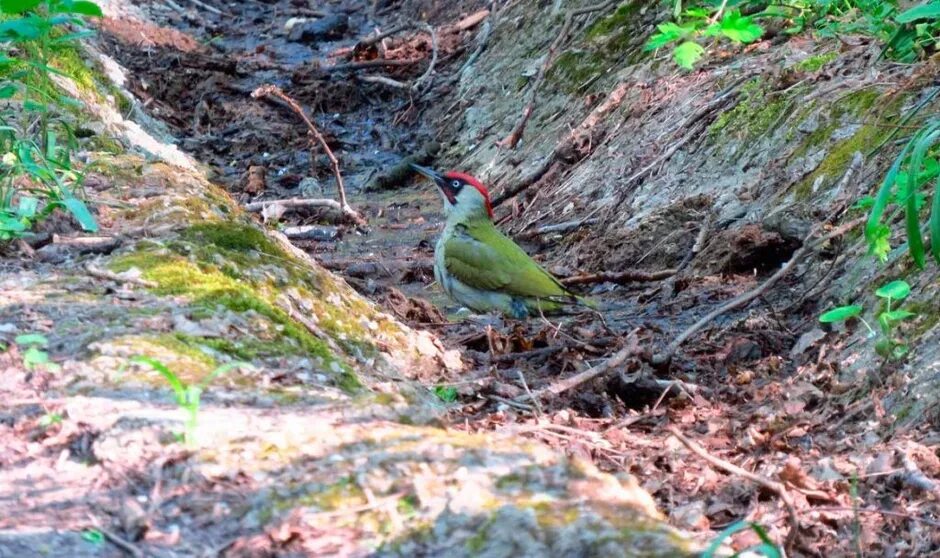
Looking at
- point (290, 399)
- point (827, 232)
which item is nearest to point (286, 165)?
point (827, 232)

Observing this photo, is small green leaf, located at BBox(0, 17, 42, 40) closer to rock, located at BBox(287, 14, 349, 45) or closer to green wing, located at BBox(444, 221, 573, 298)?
green wing, located at BBox(444, 221, 573, 298)

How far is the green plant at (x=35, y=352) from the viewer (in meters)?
3.76

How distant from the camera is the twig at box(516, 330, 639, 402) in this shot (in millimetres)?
5121

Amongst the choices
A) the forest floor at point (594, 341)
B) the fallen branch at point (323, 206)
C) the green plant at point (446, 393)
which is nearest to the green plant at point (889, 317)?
the forest floor at point (594, 341)

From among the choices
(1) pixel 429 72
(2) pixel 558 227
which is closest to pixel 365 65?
(1) pixel 429 72

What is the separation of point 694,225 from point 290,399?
14.5 feet

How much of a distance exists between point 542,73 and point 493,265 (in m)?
3.62

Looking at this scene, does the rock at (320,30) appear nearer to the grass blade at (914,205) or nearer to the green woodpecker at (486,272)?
the green woodpecker at (486,272)

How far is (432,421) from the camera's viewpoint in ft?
12.2

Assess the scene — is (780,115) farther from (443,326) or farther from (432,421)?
(432,421)

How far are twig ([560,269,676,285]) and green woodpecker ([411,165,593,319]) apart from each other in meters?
0.24

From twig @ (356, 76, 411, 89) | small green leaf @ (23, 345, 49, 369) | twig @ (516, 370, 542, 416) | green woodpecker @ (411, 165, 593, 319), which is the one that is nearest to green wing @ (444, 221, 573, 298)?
green woodpecker @ (411, 165, 593, 319)

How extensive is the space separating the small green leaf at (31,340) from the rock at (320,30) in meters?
12.3

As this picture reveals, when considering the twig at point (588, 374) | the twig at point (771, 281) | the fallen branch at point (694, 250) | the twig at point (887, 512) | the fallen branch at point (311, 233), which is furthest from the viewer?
the fallen branch at point (311, 233)
